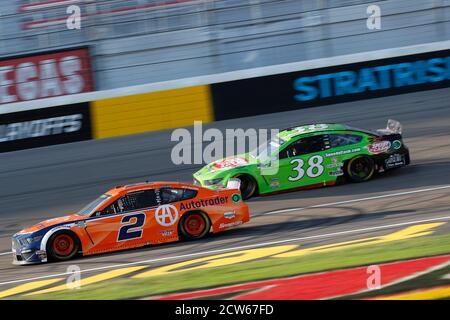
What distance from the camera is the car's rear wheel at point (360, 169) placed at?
14.7 m

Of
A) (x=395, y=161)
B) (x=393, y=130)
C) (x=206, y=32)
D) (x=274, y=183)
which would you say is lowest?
(x=274, y=183)

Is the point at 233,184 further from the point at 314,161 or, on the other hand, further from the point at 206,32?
the point at 206,32

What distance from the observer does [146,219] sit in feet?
39.2

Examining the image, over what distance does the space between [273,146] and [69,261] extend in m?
4.78

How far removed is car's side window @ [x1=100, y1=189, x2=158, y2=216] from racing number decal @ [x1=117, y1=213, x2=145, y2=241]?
0.14 meters

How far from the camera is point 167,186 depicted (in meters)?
12.2

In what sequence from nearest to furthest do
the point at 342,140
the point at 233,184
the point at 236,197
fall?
the point at 236,197 → the point at 233,184 → the point at 342,140

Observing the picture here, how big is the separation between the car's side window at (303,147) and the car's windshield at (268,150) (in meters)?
0.19

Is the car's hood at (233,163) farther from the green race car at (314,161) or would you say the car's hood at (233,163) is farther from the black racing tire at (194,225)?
the black racing tire at (194,225)

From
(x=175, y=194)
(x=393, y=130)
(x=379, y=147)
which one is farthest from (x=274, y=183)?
(x=175, y=194)

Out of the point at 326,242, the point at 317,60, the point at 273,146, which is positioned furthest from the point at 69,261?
the point at 317,60

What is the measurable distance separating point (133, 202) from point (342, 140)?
4.55m

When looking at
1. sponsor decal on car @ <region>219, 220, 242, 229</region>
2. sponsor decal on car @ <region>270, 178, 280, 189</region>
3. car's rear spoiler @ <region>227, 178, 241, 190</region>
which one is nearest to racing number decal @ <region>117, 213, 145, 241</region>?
sponsor decal on car @ <region>219, 220, 242, 229</region>

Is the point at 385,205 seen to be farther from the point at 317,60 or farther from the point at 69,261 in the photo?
the point at 317,60
